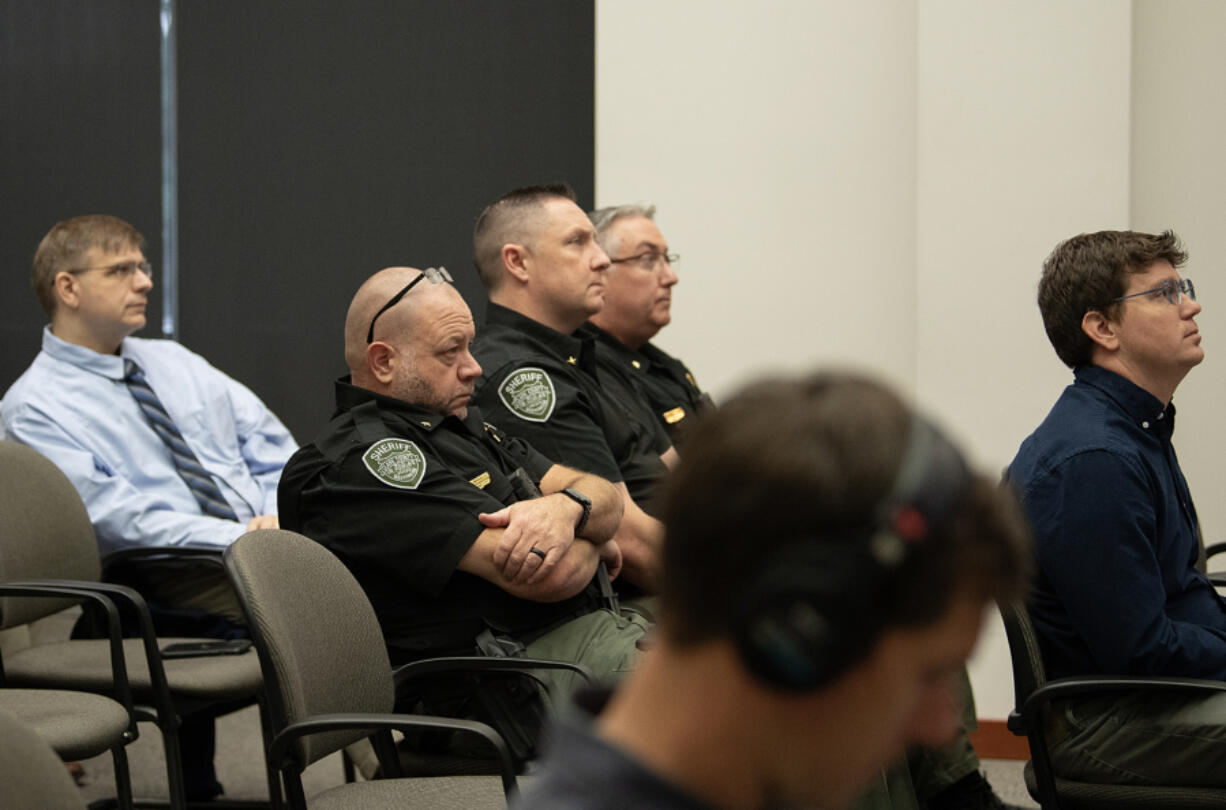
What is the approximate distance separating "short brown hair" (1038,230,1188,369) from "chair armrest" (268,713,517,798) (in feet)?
4.25

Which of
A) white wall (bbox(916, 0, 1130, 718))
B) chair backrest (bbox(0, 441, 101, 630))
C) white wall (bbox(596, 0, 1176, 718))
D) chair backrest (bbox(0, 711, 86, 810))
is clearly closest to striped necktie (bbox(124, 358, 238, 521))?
chair backrest (bbox(0, 441, 101, 630))

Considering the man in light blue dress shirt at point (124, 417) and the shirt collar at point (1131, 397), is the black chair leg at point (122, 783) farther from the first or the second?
the shirt collar at point (1131, 397)

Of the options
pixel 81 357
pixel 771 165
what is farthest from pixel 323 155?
pixel 771 165

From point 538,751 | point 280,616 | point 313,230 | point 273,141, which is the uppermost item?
point 273,141

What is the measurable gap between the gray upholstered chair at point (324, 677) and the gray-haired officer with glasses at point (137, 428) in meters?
1.10

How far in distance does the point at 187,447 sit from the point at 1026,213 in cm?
247

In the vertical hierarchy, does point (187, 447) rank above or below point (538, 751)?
above

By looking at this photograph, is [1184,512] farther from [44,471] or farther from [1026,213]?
[44,471]

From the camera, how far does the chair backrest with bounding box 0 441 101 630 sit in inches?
102

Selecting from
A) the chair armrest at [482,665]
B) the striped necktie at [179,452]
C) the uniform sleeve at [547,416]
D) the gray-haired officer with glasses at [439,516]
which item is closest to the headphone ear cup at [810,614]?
the chair armrest at [482,665]

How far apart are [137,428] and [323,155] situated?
4.21ft

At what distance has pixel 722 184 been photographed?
13.0 feet

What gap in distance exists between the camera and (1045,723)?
6.72 ft

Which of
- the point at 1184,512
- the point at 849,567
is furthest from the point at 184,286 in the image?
the point at 849,567
